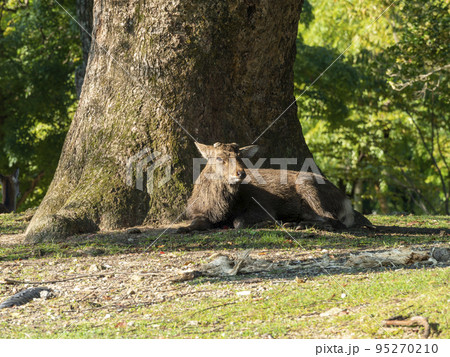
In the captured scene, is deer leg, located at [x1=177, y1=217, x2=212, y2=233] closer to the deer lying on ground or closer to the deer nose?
the deer lying on ground

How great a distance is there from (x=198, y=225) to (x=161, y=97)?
85.2 inches

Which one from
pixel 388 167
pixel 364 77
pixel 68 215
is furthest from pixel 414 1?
pixel 68 215

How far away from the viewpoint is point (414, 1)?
17.5 metres

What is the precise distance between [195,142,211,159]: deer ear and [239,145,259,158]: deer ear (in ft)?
1.62

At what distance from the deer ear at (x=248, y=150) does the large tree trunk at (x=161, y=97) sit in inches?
32.2

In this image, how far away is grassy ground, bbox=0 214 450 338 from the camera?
520 cm

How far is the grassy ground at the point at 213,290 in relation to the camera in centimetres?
520

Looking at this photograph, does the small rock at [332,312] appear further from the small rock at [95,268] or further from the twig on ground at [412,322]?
the small rock at [95,268]

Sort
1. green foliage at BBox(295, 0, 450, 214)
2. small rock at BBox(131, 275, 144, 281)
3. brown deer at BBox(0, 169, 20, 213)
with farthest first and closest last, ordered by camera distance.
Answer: green foliage at BBox(295, 0, 450, 214)
brown deer at BBox(0, 169, 20, 213)
small rock at BBox(131, 275, 144, 281)

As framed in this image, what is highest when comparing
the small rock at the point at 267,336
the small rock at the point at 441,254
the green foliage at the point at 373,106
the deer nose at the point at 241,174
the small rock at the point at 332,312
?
the green foliage at the point at 373,106

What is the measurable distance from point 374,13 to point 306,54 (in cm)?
310

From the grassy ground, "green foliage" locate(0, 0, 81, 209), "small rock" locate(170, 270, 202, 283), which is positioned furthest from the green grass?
"green foliage" locate(0, 0, 81, 209)

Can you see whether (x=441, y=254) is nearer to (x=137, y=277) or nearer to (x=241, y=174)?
(x=241, y=174)

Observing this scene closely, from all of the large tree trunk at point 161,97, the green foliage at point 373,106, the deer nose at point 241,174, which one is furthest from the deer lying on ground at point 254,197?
the green foliage at point 373,106
